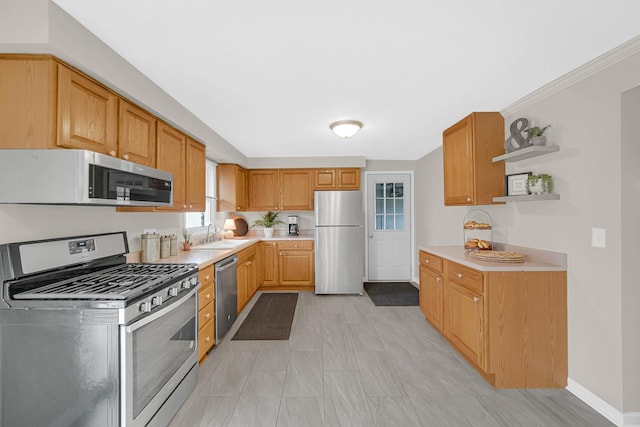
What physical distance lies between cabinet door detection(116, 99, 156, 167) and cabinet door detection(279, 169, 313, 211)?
2.76 meters

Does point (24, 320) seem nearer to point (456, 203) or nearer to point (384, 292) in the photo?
point (456, 203)

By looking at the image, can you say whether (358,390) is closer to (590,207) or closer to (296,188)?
(590,207)

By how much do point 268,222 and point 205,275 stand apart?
2.59m

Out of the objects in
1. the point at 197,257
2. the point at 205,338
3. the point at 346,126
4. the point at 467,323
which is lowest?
the point at 205,338

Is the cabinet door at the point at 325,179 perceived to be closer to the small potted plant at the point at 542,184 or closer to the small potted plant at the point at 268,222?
the small potted plant at the point at 268,222

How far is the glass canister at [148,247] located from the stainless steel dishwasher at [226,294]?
1.86 ft

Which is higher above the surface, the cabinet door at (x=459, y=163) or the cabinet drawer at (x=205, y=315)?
the cabinet door at (x=459, y=163)

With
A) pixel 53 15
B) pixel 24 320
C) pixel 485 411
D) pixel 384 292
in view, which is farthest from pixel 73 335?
pixel 384 292

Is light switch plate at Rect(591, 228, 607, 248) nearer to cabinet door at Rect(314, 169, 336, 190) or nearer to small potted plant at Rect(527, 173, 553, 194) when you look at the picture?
small potted plant at Rect(527, 173, 553, 194)

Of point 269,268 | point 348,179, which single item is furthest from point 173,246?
point 348,179

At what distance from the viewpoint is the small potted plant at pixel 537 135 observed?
2.15 meters

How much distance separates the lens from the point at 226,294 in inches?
117

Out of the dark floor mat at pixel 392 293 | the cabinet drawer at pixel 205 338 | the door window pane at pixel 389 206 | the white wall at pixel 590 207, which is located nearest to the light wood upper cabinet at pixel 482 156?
the white wall at pixel 590 207

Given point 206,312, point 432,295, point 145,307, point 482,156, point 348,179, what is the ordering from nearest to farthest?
point 145,307 → point 206,312 → point 482,156 → point 432,295 → point 348,179
